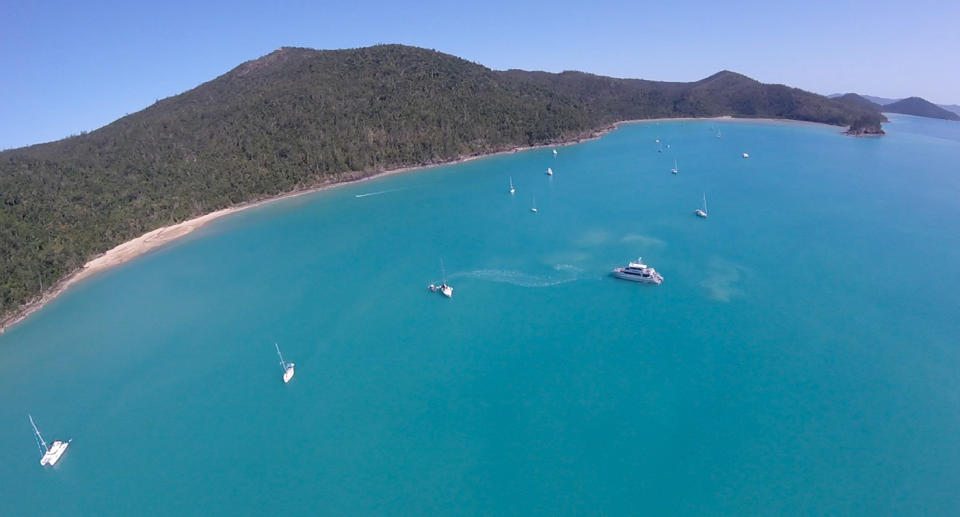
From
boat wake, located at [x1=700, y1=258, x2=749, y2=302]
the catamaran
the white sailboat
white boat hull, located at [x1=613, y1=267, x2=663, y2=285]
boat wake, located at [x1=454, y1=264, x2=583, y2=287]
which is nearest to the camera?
the white sailboat

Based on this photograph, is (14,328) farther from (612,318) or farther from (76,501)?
(612,318)

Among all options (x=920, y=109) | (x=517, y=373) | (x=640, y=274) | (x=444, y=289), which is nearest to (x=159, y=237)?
(x=444, y=289)

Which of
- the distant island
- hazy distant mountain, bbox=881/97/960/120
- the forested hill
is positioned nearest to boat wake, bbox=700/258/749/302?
the forested hill

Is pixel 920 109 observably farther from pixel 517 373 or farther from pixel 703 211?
pixel 517 373

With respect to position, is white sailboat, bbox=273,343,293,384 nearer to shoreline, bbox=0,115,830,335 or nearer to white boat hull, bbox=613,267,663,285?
white boat hull, bbox=613,267,663,285

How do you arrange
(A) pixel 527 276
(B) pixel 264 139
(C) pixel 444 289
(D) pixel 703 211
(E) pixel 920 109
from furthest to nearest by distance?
(E) pixel 920 109, (B) pixel 264 139, (D) pixel 703 211, (A) pixel 527 276, (C) pixel 444 289

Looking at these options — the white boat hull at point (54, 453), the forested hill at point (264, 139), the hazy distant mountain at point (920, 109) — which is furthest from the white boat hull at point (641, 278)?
the hazy distant mountain at point (920, 109)

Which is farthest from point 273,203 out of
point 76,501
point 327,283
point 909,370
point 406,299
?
point 909,370
